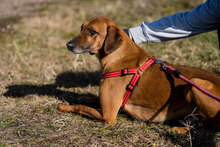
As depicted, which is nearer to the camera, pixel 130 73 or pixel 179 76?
pixel 179 76

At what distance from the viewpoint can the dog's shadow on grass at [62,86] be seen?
495 centimetres

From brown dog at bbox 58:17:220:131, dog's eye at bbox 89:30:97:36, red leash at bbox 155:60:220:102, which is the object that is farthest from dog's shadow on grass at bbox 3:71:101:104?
red leash at bbox 155:60:220:102

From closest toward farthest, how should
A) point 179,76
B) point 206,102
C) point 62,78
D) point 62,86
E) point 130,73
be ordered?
point 206,102 < point 179,76 < point 130,73 < point 62,86 < point 62,78

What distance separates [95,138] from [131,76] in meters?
1.04

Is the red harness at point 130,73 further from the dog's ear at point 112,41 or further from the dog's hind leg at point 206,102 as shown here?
the dog's hind leg at point 206,102

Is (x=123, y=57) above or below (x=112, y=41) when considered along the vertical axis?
below

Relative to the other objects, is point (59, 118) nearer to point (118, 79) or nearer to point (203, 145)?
point (118, 79)

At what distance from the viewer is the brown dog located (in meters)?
3.29

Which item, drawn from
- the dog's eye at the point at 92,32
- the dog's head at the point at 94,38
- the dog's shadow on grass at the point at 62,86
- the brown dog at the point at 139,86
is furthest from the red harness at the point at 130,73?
the dog's shadow on grass at the point at 62,86

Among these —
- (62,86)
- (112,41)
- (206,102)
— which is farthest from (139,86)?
(62,86)

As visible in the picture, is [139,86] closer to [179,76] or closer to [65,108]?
[179,76]

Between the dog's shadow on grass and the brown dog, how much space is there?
0.91m

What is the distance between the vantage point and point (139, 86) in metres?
3.66

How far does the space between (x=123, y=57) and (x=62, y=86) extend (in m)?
2.08
